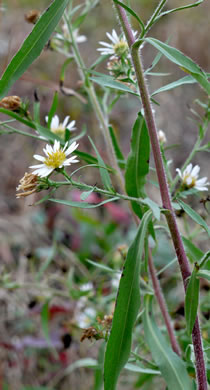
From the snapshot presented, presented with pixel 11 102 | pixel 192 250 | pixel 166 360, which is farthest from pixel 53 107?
pixel 166 360

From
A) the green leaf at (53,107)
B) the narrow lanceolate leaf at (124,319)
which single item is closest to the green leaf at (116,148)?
the green leaf at (53,107)

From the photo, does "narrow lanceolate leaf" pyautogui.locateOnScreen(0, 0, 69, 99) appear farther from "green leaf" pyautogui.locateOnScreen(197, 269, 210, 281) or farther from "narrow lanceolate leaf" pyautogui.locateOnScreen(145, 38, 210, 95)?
"green leaf" pyautogui.locateOnScreen(197, 269, 210, 281)

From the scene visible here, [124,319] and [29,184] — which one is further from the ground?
[29,184]

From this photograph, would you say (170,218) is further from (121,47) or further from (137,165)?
(121,47)

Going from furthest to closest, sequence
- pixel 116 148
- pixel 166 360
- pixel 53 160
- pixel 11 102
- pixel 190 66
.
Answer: pixel 116 148 → pixel 11 102 → pixel 166 360 → pixel 53 160 → pixel 190 66

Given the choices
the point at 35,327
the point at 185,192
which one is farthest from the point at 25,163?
the point at 185,192

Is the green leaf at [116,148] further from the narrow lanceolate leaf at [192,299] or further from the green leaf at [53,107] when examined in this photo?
the narrow lanceolate leaf at [192,299]

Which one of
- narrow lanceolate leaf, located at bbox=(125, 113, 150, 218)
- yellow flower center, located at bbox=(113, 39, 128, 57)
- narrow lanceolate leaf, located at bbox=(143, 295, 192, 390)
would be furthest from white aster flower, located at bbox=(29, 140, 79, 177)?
narrow lanceolate leaf, located at bbox=(143, 295, 192, 390)

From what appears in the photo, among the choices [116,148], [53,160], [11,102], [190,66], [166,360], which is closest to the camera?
[190,66]
